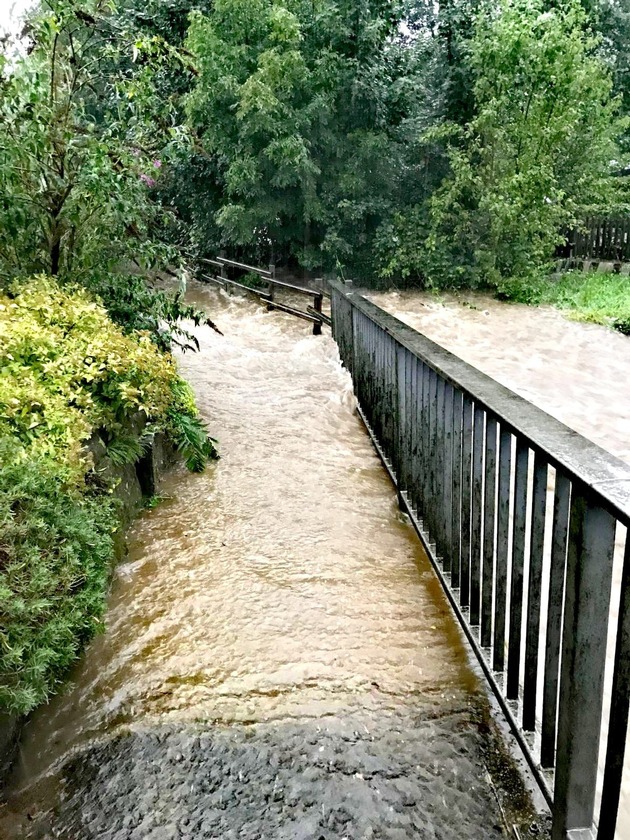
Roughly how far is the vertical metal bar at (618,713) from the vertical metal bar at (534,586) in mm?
376

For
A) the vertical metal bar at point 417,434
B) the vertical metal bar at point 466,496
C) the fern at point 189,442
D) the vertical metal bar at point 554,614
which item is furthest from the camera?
the fern at point 189,442

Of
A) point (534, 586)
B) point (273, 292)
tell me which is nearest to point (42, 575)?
point (534, 586)

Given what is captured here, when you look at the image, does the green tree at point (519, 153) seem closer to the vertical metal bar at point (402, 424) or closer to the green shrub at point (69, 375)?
the vertical metal bar at point (402, 424)

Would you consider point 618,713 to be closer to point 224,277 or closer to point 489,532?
point 489,532

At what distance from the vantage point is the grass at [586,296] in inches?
424

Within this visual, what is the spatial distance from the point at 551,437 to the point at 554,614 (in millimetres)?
441

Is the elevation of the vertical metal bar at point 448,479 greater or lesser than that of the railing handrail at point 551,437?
lesser

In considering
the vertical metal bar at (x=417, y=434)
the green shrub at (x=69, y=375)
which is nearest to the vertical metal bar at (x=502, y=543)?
the vertical metal bar at (x=417, y=434)

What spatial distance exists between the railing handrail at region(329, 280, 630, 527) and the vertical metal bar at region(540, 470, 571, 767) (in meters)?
0.07

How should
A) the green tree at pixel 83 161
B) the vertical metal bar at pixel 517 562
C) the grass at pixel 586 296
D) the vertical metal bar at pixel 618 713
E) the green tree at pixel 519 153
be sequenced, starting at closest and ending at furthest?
the vertical metal bar at pixel 618 713
the vertical metal bar at pixel 517 562
the green tree at pixel 83 161
the grass at pixel 586 296
the green tree at pixel 519 153

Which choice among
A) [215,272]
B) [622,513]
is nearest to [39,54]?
[622,513]

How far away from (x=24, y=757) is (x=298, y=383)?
5541mm

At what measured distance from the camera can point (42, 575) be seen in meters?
2.34

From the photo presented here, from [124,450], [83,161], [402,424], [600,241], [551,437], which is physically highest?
[83,161]
